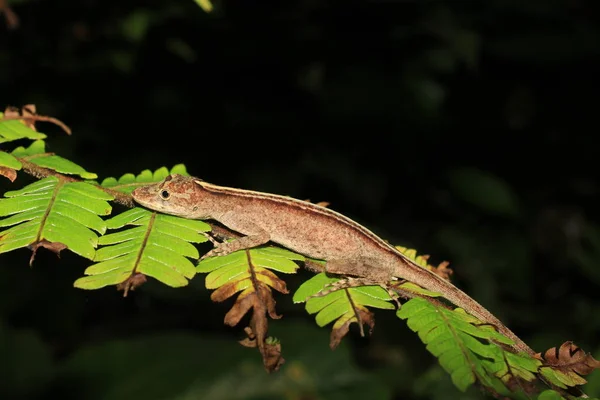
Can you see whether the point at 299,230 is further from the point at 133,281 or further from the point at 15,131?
the point at 15,131

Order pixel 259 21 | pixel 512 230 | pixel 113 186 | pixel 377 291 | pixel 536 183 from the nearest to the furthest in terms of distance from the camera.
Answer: pixel 377 291 < pixel 113 186 < pixel 259 21 < pixel 512 230 < pixel 536 183

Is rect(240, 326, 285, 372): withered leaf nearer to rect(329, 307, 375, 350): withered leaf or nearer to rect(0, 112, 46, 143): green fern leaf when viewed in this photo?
rect(329, 307, 375, 350): withered leaf

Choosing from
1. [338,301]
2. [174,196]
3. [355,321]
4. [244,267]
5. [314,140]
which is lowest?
[355,321]

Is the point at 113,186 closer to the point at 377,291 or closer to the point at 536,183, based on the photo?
the point at 377,291

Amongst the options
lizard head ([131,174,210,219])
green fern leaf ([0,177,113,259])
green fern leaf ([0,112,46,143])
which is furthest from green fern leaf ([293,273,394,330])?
green fern leaf ([0,112,46,143])

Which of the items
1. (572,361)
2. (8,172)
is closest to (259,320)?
(572,361)

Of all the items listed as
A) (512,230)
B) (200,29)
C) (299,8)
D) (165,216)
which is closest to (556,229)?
(512,230)
